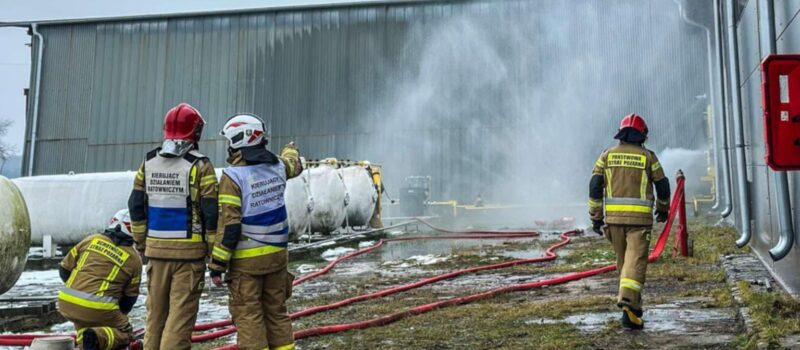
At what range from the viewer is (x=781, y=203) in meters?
4.47

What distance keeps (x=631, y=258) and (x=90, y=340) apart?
3591 millimetres

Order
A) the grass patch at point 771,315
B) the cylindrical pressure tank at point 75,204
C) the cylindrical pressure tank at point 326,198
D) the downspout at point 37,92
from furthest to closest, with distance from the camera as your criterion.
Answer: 1. the downspout at point 37,92
2. the cylindrical pressure tank at point 326,198
3. the cylindrical pressure tank at point 75,204
4. the grass patch at point 771,315

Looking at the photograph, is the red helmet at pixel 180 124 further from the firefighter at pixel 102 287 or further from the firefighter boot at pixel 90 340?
the firefighter boot at pixel 90 340

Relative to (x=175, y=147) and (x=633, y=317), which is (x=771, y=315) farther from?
(x=175, y=147)

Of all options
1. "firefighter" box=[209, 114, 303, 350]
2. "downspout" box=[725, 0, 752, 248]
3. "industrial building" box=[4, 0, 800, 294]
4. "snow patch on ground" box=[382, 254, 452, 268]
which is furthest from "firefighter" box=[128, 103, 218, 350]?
"industrial building" box=[4, 0, 800, 294]

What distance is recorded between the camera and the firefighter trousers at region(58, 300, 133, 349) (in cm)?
408

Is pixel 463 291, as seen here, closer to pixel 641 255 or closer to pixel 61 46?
pixel 641 255

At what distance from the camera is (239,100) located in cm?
2564

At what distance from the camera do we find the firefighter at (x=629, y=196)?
4879 mm

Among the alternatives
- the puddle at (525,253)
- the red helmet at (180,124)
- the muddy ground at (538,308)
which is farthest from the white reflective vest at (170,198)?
the puddle at (525,253)

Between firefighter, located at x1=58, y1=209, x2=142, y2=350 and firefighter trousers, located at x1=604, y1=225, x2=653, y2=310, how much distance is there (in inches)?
126

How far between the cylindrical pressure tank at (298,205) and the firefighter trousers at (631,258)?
24.2 feet

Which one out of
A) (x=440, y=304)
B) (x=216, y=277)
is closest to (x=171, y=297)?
(x=216, y=277)

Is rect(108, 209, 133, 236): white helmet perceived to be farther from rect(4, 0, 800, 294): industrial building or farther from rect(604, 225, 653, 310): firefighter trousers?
rect(4, 0, 800, 294): industrial building
